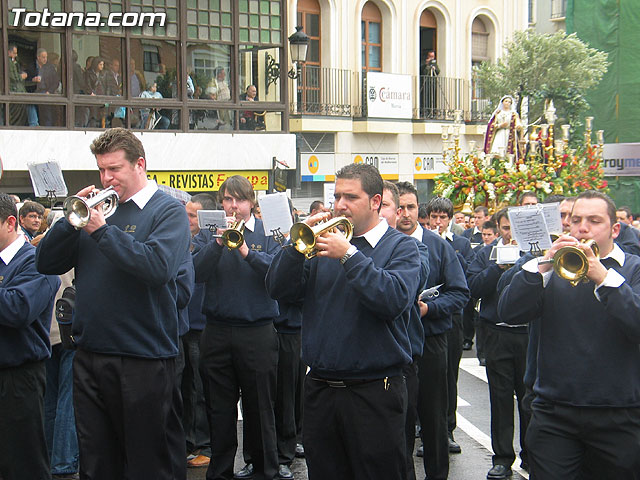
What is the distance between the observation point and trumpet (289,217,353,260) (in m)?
4.80

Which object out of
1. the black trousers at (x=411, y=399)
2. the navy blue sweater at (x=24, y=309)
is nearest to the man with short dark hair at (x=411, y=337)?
the black trousers at (x=411, y=399)

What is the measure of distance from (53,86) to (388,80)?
11.2m

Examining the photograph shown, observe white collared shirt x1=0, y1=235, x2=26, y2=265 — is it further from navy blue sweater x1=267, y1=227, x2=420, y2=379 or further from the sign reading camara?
the sign reading camara

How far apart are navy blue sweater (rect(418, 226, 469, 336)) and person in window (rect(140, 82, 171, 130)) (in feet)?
50.4

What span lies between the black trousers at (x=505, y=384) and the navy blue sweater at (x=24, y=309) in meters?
3.72

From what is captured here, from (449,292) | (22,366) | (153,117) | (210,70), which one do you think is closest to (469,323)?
(449,292)

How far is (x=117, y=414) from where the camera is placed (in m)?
5.10

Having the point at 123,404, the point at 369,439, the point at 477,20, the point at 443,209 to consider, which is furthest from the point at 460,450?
the point at 477,20

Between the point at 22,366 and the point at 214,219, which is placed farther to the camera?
the point at 214,219

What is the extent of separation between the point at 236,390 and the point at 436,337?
5.34ft

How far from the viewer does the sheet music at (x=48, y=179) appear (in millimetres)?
7672

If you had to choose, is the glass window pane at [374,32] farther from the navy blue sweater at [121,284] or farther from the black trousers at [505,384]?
the navy blue sweater at [121,284]

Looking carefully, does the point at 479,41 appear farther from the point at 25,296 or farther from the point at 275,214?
the point at 25,296

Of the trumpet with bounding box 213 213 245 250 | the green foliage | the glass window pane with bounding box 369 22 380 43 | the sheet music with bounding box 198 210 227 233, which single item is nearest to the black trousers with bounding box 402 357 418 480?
the trumpet with bounding box 213 213 245 250
